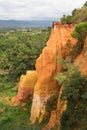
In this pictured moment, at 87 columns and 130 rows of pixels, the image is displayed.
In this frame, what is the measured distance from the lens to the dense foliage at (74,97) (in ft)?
82.5

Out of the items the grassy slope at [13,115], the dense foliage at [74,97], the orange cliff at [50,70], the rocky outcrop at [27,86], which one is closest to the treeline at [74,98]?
the dense foliage at [74,97]

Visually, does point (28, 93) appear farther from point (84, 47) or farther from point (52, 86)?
point (84, 47)

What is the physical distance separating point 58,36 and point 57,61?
2888 millimetres

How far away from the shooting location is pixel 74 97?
83.4ft

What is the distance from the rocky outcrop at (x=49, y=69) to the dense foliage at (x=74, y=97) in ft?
12.4

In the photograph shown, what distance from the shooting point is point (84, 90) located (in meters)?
25.9

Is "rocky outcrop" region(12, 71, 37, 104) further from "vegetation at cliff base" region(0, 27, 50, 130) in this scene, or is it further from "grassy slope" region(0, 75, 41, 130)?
"grassy slope" region(0, 75, 41, 130)

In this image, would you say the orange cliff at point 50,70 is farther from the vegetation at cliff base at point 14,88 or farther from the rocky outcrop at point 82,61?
the rocky outcrop at point 82,61

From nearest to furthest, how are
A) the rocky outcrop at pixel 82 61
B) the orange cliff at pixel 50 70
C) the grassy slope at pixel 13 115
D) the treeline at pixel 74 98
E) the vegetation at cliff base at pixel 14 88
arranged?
1. the treeline at pixel 74 98
2. the rocky outcrop at pixel 82 61
3. the orange cliff at pixel 50 70
4. the grassy slope at pixel 13 115
5. the vegetation at cliff base at pixel 14 88

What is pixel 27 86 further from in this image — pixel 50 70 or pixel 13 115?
pixel 50 70

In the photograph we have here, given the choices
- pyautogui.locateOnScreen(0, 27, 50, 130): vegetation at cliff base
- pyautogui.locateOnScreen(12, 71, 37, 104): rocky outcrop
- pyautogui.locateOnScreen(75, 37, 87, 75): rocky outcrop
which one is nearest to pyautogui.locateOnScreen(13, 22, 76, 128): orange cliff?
pyautogui.locateOnScreen(0, 27, 50, 130): vegetation at cliff base

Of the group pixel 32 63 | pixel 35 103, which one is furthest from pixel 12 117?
pixel 32 63

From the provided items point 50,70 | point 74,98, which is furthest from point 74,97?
point 50,70

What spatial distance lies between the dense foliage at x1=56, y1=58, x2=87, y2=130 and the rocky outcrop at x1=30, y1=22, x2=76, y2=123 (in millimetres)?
3791
